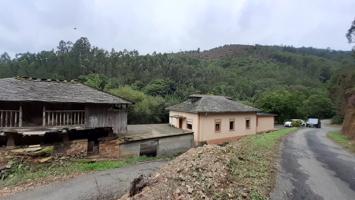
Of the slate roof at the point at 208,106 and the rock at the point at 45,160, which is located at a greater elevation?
the slate roof at the point at 208,106

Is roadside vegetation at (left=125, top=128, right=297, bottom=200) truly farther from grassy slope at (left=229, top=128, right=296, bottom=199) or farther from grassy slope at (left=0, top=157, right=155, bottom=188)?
grassy slope at (left=0, top=157, right=155, bottom=188)

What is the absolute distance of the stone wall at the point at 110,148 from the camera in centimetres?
2058

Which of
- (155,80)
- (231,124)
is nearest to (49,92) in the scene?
(231,124)

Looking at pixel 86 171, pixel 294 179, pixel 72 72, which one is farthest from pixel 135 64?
pixel 294 179

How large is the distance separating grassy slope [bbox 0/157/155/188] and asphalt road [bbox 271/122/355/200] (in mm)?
10249

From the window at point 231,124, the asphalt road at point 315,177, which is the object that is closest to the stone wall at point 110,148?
the asphalt road at point 315,177

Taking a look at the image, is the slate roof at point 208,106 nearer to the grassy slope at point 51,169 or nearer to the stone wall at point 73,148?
the grassy slope at point 51,169

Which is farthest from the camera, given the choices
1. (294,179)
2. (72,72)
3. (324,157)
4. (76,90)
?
(72,72)

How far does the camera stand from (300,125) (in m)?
52.4

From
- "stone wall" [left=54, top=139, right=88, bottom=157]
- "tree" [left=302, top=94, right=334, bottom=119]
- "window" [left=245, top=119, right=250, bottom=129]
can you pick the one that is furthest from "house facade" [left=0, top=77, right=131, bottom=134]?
"tree" [left=302, top=94, right=334, bottom=119]

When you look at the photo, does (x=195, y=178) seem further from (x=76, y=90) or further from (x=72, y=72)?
(x=72, y=72)

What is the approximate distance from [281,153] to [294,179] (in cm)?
609

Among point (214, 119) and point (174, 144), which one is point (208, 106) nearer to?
point (214, 119)

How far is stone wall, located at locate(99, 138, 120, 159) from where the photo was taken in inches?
810
